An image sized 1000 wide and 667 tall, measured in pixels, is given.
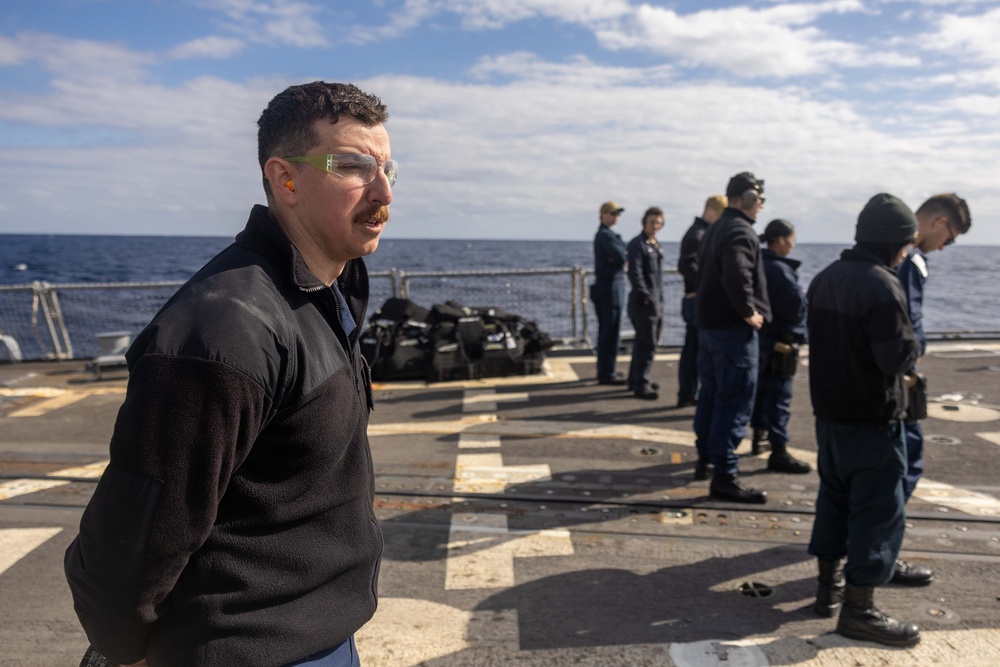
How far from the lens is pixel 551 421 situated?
23.8ft

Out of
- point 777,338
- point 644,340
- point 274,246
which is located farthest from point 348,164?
point 644,340

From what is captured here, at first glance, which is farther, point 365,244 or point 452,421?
point 452,421

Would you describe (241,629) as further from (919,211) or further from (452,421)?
(452,421)

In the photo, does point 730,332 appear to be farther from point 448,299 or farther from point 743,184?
point 448,299

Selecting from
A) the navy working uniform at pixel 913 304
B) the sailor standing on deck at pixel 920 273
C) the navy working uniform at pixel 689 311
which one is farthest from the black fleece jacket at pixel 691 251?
the navy working uniform at pixel 913 304

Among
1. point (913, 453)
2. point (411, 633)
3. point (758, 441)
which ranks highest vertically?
point (913, 453)

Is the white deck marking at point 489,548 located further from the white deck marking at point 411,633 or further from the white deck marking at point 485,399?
the white deck marking at point 485,399

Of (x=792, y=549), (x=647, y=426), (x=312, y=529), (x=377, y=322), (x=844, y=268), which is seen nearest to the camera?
(x=312, y=529)

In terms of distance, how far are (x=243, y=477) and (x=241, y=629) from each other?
1.09ft

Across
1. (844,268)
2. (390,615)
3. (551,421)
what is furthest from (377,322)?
(844,268)

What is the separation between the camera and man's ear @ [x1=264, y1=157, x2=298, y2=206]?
A: 1701 millimetres

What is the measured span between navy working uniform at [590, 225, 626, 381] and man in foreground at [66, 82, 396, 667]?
6858 millimetres

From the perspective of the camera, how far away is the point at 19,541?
459 centimetres

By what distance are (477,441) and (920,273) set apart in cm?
384
